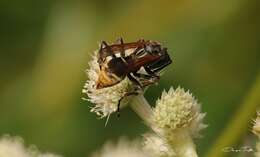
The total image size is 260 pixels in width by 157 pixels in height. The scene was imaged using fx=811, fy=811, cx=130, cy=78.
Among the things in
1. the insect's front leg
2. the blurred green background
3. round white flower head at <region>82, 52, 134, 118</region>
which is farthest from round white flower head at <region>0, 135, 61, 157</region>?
the blurred green background

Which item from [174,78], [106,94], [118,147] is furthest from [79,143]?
[118,147]

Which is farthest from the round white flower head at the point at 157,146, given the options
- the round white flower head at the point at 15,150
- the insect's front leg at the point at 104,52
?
the round white flower head at the point at 15,150

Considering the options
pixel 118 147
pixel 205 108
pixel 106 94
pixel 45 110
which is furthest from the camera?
pixel 45 110

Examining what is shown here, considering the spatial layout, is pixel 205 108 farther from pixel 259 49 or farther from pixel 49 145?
pixel 49 145

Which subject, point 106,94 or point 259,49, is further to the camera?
point 259,49

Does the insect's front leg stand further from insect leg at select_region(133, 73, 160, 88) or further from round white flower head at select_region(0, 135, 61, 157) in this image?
round white flower head at select_region(0, 135, 61, 157)

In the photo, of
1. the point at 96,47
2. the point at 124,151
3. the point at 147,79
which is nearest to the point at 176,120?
the point at 147,79

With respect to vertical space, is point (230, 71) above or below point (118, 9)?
below

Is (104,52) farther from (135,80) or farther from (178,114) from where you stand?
(178,114)
